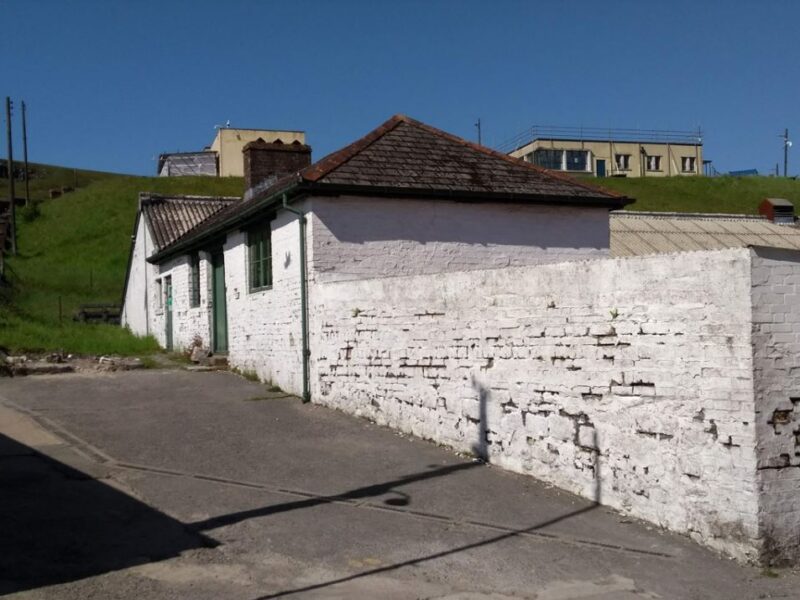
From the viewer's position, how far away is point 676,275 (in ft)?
23.1

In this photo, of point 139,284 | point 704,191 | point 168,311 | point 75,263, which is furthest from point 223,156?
point 168,311

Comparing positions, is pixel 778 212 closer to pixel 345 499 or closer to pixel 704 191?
pixel 345 499

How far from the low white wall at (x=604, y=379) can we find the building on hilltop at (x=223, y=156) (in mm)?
61425

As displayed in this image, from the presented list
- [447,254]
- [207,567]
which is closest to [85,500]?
[207,567]

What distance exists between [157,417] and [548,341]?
6368mm

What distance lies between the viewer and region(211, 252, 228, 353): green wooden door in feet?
61.0

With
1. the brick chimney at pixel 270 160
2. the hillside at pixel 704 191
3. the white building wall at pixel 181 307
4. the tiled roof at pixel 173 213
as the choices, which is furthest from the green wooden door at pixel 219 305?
the hillside at pixel 704 191

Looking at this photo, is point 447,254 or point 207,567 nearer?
point 207,567

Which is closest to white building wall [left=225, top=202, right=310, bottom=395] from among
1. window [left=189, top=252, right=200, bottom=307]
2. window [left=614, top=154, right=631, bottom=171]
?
window [left=189, top=252, right=200, bottom=307]

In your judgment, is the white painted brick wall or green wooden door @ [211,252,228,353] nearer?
the white painted brick wall

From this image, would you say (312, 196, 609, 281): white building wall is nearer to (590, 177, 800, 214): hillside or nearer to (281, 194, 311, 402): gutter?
(281, 194, 311, 402): gutter

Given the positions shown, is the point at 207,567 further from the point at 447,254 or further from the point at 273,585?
the point at 447,254

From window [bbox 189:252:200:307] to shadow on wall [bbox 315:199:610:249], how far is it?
26.2 ft

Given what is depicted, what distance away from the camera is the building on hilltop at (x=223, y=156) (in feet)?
234
